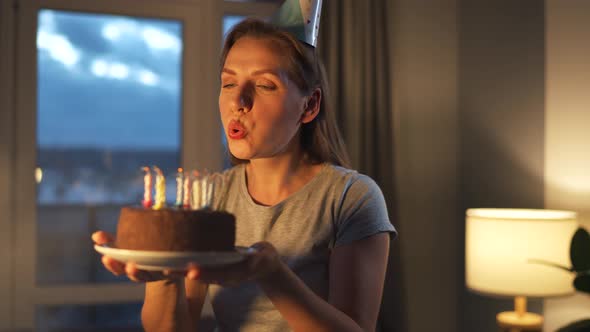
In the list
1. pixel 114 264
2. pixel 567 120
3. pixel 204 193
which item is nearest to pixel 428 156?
pixel 567 120

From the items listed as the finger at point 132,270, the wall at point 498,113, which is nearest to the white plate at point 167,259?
the finger at point 132,270

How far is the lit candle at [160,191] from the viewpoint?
1.22m

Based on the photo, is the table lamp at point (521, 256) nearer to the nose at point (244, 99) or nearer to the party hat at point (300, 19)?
the party hat at point (300, 19)

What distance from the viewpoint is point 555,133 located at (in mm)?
2820

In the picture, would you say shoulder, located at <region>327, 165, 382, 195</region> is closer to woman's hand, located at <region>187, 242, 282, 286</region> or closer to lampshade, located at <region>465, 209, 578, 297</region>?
woman's hand, located at <region>187, 242, 282, 286</region>

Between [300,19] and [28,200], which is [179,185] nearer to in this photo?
[300,19]

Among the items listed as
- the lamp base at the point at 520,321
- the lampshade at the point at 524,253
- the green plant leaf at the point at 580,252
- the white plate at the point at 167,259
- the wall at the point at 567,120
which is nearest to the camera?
the white plate at the point at 167,259

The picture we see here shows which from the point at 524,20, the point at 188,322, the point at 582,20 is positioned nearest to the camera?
the point at 188,322

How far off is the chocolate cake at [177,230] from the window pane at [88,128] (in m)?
2.49

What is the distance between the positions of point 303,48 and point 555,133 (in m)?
1.77

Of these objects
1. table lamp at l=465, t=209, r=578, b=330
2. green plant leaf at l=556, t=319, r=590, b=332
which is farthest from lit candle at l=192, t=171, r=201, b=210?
table lamp at l=465, t=209, r=578, b=330

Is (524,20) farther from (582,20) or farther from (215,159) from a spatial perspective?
(215,159)

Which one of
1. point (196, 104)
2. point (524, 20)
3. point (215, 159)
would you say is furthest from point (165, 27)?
point (524, 20)

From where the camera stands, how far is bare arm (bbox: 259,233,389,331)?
44.8 inches
